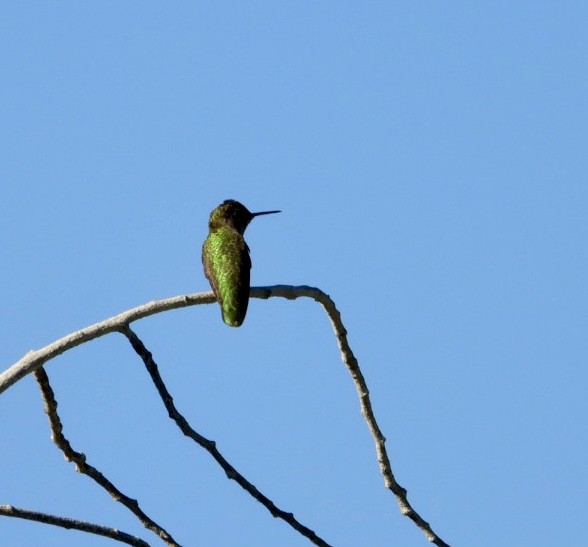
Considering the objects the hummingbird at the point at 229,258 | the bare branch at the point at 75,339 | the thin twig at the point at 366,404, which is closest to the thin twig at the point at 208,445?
the bare branch at the point at 75,339

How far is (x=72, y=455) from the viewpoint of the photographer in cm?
813

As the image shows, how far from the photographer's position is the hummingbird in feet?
35.3

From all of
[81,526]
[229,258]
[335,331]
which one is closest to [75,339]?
[81,526]

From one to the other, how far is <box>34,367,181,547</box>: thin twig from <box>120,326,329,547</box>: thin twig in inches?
20.6

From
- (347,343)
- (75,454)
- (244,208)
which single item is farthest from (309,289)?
(244,208)

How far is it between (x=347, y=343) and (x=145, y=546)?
2183mm

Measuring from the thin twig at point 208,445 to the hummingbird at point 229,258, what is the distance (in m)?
2.08

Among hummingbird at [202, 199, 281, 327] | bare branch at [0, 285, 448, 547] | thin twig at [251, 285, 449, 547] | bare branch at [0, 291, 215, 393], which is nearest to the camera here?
bare branch at [0, 291, 215, 393]

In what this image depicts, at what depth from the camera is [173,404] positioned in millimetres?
7953

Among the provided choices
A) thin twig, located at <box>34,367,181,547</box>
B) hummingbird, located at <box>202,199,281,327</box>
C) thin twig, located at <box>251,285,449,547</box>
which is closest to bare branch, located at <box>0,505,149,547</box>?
thin twig, located at <box>34,367,181,547</box>

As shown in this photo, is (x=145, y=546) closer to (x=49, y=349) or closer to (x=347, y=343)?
(x=49, y=349)

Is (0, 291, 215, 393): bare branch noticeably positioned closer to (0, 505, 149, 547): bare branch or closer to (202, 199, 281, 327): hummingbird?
(0, 505, 149, 547): bare branch

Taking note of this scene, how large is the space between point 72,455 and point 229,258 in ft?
13.1

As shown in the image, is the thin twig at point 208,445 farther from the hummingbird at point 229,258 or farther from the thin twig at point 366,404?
the hummingbird at point 229,258
